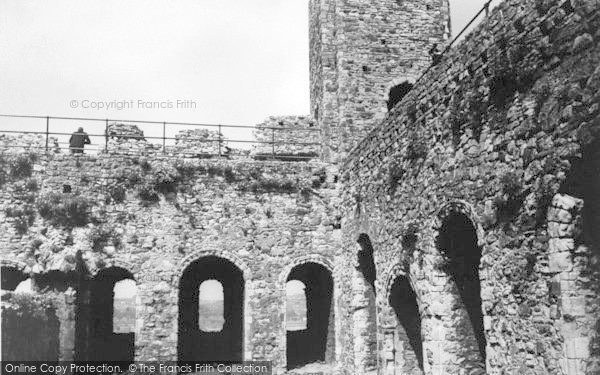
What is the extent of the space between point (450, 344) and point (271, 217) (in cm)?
781

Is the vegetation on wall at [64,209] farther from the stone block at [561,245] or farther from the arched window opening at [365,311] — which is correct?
the stone block at [561,245]

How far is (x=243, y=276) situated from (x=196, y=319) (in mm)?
5055

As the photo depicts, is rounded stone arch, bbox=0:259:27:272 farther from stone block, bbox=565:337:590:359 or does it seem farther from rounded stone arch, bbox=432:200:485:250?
stone block, bbox=565:337:590:359

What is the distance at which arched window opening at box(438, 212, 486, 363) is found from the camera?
32.2ft

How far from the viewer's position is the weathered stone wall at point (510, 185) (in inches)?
252

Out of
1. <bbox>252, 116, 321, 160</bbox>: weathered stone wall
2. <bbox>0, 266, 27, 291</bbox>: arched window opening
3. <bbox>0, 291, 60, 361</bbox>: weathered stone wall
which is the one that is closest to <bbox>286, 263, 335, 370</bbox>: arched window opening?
<bbox>252, 116, 321, 160</bbox>: weathered stone wall

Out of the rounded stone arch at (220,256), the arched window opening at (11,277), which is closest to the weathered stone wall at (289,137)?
the rounded stone arch at (220,256)

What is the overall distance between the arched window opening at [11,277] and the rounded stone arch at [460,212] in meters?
11.2

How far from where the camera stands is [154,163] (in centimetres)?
1638

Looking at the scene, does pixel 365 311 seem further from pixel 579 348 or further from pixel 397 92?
pixel 579 348

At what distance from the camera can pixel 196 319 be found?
792 inches

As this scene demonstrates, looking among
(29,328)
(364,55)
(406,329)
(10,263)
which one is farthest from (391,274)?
(10,263)

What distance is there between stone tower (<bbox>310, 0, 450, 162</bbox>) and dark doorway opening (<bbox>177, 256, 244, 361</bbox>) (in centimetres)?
560

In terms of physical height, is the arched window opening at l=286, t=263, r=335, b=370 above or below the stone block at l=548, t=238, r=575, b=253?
below
